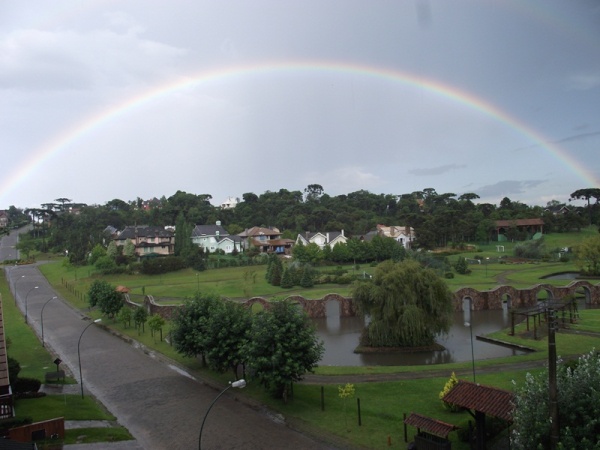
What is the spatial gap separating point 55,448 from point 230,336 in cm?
1051

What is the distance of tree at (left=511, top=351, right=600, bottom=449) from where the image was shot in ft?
43.8

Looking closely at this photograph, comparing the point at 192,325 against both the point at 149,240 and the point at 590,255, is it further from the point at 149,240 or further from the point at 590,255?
the point at 149,240

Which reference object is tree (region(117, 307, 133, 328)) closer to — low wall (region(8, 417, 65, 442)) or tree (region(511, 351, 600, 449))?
low wall (region(8, 417, 65, 442))

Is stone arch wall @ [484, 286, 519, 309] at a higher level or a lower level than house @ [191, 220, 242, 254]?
lower

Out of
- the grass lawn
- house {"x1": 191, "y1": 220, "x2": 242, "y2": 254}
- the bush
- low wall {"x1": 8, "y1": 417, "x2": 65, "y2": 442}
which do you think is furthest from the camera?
house {"x1": 191, "y1": 220, "x2": 242, "y2": 254}

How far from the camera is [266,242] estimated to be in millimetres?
110375

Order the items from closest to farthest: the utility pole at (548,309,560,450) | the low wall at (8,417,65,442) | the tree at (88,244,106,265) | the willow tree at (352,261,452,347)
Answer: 1. the utility pole at (548,309,560,450)
2. the low wall at (8,417,65,442)
3. the willow tree at (352,261,452,347)
4. the tree at (88,244,106,265)

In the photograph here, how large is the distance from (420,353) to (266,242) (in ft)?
246

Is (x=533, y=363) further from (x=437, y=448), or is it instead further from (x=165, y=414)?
(x=165, y=414)

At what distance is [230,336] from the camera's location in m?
28.1

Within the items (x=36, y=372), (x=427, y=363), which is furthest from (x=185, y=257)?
(x=427, y=363)

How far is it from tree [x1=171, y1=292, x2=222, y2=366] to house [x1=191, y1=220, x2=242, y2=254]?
2830 inches

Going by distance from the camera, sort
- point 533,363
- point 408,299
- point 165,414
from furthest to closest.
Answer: point 408,299 < point 533,363 < point 165,414

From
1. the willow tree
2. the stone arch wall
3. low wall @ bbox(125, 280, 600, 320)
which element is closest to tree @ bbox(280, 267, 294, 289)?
low wall @ bbox(125, 280, 600, 320)
